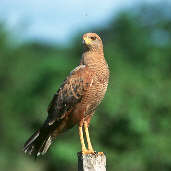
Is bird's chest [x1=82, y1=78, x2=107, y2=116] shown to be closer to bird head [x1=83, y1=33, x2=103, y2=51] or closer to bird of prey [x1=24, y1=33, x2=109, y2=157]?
bird of prey [x1=24, y1=33, x2=109, y2=157]

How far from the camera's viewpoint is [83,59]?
6207 millimetres

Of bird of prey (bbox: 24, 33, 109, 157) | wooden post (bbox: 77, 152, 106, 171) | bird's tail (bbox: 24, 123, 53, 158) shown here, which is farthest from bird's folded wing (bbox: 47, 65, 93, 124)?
wooden post (bbox: 77, 152, 106, 171)

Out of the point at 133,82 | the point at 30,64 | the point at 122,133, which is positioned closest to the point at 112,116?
the point at 122,133

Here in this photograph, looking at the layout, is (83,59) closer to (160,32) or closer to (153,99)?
(153,99)

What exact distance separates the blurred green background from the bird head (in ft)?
27.8

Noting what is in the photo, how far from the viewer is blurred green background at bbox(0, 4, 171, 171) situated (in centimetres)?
1495

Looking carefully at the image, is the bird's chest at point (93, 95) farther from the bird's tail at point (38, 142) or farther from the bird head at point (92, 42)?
the bird's tail at point (38, 142)

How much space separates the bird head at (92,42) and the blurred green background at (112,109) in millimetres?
8478

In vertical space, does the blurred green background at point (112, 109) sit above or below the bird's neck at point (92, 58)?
above

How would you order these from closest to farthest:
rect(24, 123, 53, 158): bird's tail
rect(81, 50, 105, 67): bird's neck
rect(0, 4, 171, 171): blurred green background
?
rect(24, 123, 53, 158): bird's tail, rect(81, 50, 105, 67): bird's neck, rect(0, 4, 171, 171): blurred green background

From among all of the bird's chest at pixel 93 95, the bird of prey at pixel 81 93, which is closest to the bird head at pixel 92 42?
the bird of prey at pixel 81 93

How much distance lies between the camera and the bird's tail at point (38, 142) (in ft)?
18.6

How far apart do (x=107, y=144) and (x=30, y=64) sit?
567 inches

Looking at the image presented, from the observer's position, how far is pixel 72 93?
20.2 ft
